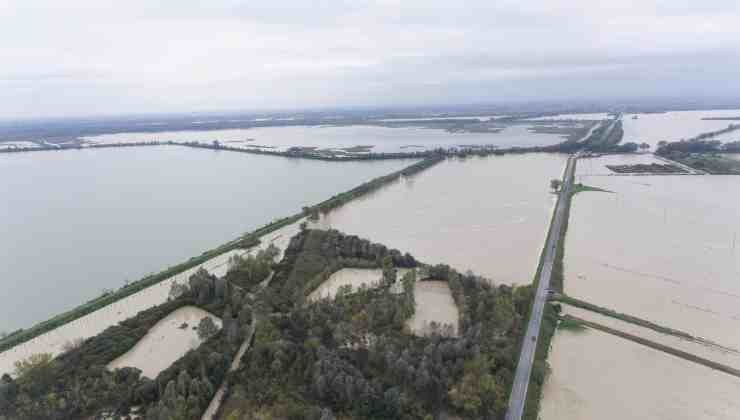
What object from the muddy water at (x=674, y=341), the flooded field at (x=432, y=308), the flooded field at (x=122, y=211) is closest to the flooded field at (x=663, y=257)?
the muddy water at (x=674, y=341)

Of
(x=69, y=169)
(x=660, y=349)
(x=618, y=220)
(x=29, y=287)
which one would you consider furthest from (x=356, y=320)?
(x=69, y=169)

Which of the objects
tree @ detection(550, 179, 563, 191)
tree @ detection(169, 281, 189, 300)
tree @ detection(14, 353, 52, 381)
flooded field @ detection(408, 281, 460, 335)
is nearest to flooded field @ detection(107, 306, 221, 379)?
tree @ detection(169, 281, 189, 300)

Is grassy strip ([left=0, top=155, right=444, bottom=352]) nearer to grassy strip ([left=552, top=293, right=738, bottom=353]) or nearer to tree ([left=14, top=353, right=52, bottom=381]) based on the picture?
tree ([left=14, top=353, right=52, bottom=381])

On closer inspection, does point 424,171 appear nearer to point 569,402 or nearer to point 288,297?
point 288,297

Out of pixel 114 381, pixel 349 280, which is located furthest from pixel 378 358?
pixel 114 381

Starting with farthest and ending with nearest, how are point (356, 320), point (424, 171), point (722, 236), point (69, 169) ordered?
point (69, 169)
point (424, 171)
point (722, 236)
point (356, 320)

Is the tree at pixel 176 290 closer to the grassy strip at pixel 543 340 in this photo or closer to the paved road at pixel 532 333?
the paved road at pixel 532 333

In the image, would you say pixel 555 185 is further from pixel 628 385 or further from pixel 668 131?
pixel 668 131

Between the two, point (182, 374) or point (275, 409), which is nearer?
point (275, 409)
